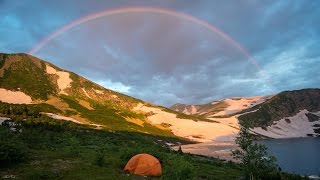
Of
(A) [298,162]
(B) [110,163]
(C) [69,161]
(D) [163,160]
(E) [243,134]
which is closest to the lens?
(C) [69,161]

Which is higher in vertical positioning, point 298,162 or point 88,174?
point 298,162

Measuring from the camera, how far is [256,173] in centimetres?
5159

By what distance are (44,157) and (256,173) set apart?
96.0ft

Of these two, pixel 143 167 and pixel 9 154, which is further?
pixel 143 167

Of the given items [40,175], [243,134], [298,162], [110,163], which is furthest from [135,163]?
[298,162]

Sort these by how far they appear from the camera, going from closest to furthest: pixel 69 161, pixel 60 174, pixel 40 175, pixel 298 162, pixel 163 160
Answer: pixel 40 175 → pixel 60 174 → pixel 69 161 → pixel 163 160 → pixel 298 162

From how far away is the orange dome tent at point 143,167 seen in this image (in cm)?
4838

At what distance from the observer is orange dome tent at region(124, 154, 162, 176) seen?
48.4m

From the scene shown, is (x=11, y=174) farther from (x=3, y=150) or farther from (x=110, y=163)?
(x=110, y=163)

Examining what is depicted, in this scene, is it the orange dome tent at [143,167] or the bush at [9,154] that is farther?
the orange dome tent at [143,167]

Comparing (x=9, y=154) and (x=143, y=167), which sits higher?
(x=9, y=154)

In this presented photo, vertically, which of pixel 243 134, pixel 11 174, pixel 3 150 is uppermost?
pixel 243 134

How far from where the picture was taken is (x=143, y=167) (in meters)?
48.9

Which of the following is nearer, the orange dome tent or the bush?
the bush
